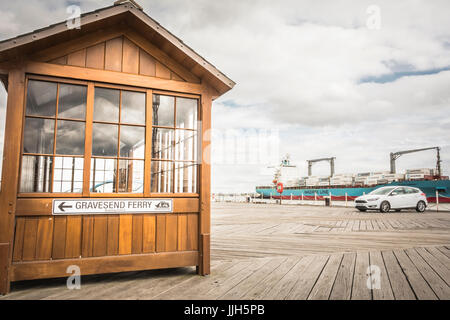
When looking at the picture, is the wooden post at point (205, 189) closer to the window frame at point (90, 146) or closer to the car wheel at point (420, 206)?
the window frame at point (90, 146)

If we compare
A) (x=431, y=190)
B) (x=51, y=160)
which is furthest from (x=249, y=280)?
(x=431, y=190)

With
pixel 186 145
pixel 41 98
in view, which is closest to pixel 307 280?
pixel 186 145

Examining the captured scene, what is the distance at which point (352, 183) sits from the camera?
167ft

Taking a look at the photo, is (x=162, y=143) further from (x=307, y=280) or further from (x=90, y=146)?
(x=307, y=280)

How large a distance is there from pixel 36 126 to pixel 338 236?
6032 millimetres

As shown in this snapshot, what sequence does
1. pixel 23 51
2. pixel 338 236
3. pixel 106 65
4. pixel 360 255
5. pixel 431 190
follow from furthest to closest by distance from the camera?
pixel 431 190, pixel 338 236, pixel 360 255, pixel 106 65, pixel 23 51

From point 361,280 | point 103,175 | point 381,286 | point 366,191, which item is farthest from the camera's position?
point 366,191

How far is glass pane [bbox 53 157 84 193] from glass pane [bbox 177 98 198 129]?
1.30 m

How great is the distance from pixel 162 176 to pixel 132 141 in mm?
602

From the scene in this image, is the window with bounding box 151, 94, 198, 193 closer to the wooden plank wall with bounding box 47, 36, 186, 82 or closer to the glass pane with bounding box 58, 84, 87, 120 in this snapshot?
the wooden plank wall with bounding box 47, 36, 186, 82

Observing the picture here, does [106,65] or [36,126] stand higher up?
[106,65]

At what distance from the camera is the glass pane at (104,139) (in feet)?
11.4
